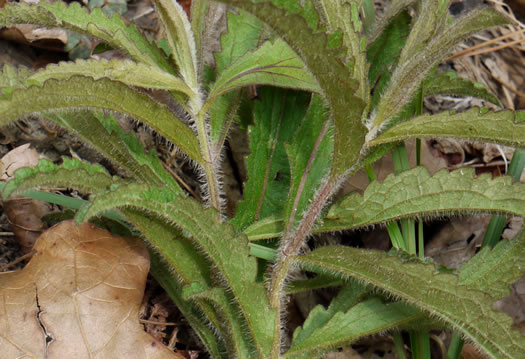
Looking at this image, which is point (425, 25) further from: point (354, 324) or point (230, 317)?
point (230, 317)

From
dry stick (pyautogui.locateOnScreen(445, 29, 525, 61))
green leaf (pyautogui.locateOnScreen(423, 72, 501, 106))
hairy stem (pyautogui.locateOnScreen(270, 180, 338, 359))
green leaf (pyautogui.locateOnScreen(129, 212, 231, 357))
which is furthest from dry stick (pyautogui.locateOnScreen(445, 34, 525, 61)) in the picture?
green leaf (pyautogui.locateOnScreen(129, 212, 231, 357))

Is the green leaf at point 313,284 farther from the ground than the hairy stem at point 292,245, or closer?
closer

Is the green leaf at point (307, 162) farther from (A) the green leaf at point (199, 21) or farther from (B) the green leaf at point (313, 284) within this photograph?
(A) the green leaf at point (199, 21)

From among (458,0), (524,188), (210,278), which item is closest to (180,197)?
(210,278)

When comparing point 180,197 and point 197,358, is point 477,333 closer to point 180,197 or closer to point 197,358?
point 180,197

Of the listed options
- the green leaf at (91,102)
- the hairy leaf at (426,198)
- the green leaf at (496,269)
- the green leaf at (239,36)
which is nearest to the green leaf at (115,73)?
Answer: the green leaf at (91,102)

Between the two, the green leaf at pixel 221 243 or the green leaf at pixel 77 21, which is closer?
the green leaf at pixel 221 243

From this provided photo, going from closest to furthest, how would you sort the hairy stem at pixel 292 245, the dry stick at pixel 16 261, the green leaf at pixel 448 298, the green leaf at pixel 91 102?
the green leaf at pixel 91 102
the green leaf at pixel 448 298
the hairy stem at pixel 292 245
the dry stick at pixel 16 261
